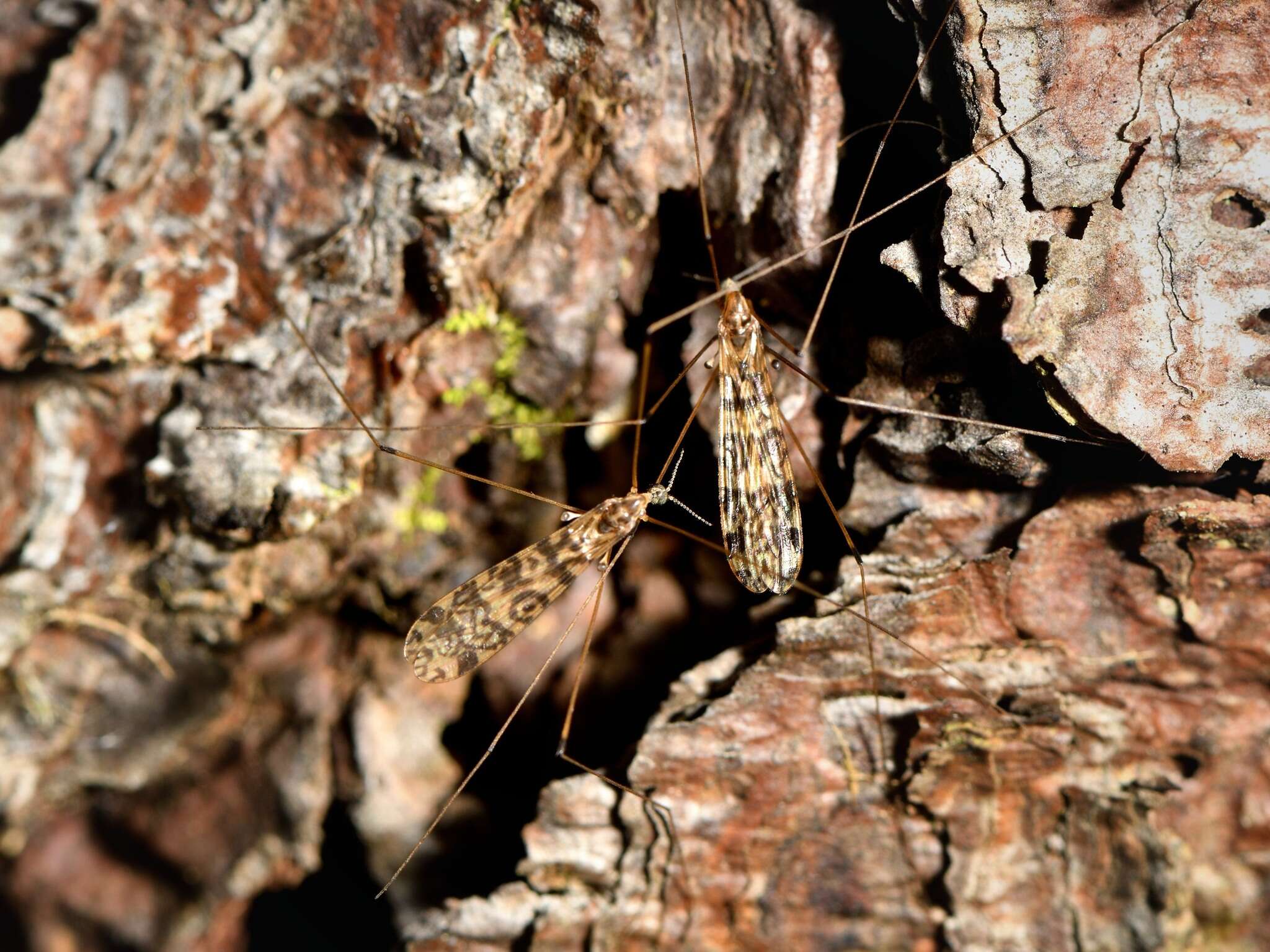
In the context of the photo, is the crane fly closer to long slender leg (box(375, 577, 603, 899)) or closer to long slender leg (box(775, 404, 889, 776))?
long slender leg (box(375, 577, 603, 899))

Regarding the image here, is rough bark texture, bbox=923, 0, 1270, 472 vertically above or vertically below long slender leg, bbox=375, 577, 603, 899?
above

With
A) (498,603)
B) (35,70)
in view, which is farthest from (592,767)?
(35,70)

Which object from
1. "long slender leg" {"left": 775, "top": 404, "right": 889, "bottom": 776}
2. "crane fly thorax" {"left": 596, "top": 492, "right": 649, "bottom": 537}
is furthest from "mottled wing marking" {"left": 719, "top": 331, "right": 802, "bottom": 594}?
"crane fly thorax" {"left": 596, "top": 492, "right": 649, "bottom": 537}

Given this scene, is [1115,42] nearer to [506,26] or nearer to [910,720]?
[506,26]

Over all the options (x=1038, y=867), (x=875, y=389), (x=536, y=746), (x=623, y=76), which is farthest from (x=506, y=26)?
(x=1038, y=867)

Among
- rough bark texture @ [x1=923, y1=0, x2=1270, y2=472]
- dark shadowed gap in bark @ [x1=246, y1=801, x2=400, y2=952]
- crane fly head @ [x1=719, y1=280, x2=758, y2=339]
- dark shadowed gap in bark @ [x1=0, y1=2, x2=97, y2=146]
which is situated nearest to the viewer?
rough bark texture @ [x1=923, y1=0, x2=1270, y2=472]
